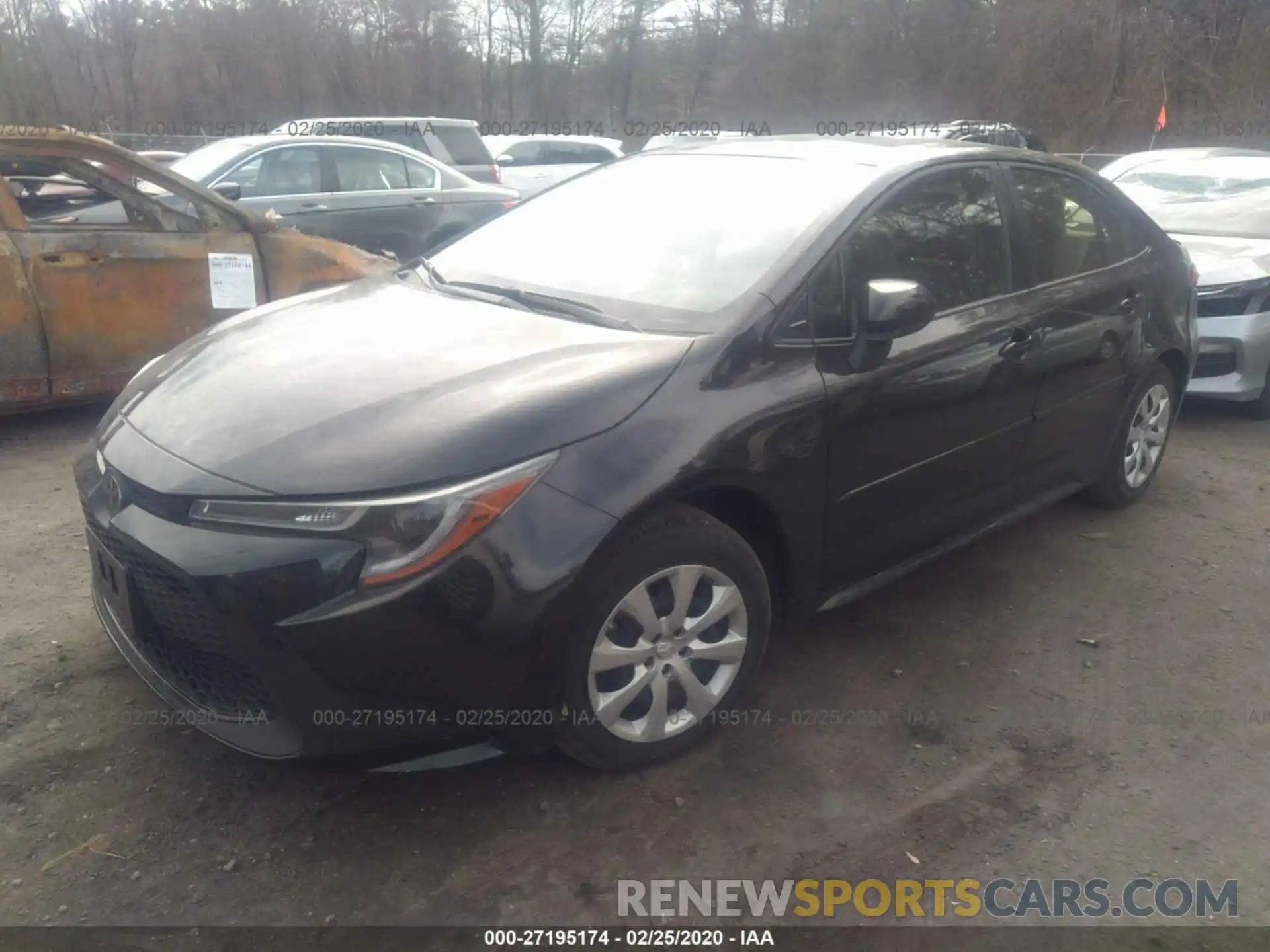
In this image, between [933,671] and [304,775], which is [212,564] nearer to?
[304,775]

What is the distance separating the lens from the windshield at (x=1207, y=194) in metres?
7.09

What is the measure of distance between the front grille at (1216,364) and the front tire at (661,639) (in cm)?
464

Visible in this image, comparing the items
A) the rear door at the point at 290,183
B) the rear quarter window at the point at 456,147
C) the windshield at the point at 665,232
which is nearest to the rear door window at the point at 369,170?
the rear door at the point at 290,183

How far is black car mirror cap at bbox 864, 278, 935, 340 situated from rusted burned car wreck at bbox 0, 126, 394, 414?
4135mm

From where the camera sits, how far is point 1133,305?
14.3ft

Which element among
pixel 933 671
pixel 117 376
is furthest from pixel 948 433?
pixel 117 376

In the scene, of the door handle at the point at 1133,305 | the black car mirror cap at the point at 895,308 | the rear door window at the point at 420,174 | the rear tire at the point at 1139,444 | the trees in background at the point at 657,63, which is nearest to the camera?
the black car mirror cap at the point at 895,308

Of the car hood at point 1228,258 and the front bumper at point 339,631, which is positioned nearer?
the front bumper at point 339,631

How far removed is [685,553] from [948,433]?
1245 millimetres

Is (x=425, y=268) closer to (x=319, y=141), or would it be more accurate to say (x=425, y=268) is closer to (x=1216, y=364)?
(x=1216, y=364)

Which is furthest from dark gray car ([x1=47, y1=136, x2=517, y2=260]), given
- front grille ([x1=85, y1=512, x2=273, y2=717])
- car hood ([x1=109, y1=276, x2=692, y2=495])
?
front grille ([x1=85, y1=512, x2=273, y2=717])

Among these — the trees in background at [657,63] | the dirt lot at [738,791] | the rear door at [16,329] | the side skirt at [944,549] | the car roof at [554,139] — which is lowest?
the dirt lot at [738,791]

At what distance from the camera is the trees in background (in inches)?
1109

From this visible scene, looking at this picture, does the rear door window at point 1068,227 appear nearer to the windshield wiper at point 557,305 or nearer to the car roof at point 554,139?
the windshield wiper at point 557,305
